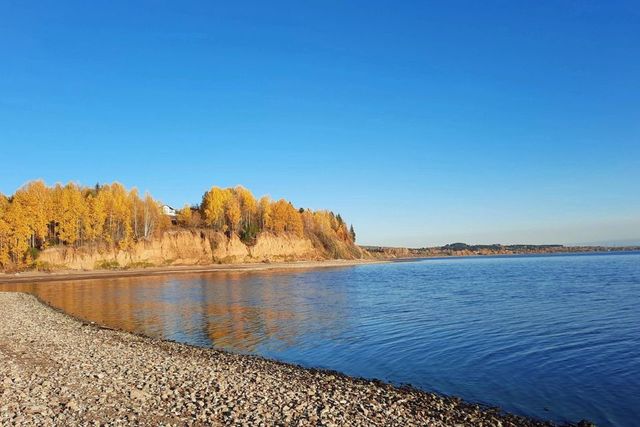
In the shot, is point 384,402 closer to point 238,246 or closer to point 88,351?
point 88,351

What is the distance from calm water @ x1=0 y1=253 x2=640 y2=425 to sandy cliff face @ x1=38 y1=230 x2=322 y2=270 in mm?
50329

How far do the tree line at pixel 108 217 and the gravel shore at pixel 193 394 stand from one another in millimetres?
79601

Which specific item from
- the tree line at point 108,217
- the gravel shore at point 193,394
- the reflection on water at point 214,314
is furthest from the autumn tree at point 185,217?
the gravel shore at point 193,394

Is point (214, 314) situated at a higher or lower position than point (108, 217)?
lower

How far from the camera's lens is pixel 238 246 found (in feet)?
415

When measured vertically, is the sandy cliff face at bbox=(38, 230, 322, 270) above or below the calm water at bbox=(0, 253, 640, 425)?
above

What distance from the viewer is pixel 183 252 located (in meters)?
115

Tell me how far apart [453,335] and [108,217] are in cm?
10074

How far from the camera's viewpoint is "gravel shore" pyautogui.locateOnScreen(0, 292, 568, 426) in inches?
456

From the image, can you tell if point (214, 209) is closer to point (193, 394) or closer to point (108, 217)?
point (108, 217)

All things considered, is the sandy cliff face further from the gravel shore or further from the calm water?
the gravel shore

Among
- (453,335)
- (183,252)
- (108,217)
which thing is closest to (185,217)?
(183,252)

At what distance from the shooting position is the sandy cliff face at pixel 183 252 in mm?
93188

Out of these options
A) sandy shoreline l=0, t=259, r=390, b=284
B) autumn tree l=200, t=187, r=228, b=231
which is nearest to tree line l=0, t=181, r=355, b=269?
autumn tree l=200, t=187, r=228, b=231
